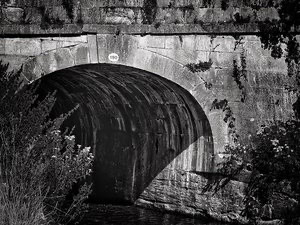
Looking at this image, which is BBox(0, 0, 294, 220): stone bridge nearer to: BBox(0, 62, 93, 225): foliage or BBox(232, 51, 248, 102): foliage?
BBox(232, 51, 248, 102): foliage

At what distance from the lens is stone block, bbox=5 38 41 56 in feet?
30.9

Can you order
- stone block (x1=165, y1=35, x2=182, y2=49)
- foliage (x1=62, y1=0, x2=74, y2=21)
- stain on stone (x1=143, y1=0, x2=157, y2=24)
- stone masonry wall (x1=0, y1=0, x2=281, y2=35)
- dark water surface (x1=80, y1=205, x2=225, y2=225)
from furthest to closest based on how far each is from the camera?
dark water surface (x1=80, y1=205, x2=225, y2=225), stone block (x1=165, y1=35, x2=182, y2=49), stain on stone (x1=143, y1=0, x2=157, y2=24), foliage (x1=62, y1=0, x2=74, y2=21), stone masonry wall (x1=0, y1=0, x2=281, y2=35)

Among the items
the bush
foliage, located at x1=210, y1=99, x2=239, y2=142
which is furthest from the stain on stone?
the bush

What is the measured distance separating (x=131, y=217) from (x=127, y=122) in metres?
2.10

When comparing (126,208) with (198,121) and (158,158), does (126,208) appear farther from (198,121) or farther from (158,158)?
(198,121)

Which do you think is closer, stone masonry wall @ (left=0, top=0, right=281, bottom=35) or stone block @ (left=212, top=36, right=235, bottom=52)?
stone masonry wall @ (left=0, top=0, right=281, bottom=35)

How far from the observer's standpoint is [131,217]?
11.0m

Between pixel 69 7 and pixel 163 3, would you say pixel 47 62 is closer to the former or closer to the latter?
pixel 69 7

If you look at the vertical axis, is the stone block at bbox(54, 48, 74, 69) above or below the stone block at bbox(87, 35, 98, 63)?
below

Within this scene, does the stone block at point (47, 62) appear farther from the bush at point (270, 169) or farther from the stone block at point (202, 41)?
the bush at point (270, 169)

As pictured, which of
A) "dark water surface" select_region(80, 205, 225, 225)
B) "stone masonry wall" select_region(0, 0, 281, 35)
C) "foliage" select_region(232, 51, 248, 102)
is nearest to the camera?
"stone masonry wall" select_region(0, 0, 281, 35)

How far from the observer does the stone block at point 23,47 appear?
30.9ft

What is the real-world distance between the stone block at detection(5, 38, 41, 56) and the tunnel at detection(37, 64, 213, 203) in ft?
2.87

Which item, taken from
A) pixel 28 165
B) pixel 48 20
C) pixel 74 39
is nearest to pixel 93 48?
pixel 74 39
